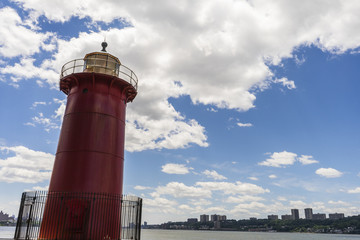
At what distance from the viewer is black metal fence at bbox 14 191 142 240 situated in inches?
461

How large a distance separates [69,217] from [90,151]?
2853mm

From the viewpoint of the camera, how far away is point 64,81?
14703 mm

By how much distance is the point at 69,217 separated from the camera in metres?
11.9

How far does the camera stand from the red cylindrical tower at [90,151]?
11.9 m

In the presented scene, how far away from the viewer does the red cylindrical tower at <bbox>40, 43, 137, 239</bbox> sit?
11.9m

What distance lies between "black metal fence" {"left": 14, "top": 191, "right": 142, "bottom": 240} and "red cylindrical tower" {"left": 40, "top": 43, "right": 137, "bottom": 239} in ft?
0.12

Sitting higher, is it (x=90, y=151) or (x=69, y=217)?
(x=90, y=151)

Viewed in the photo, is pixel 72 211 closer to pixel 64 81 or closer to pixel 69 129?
pixel 69 129

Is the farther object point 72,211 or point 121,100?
point 121,100

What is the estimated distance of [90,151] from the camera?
12945 millimetres

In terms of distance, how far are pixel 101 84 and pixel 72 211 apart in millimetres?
5978

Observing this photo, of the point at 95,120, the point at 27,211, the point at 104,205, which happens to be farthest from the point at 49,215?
the point at 95,120

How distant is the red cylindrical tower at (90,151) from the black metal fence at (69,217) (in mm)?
38

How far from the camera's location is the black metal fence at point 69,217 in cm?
1170
